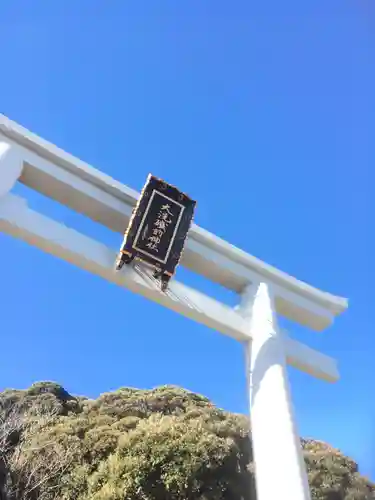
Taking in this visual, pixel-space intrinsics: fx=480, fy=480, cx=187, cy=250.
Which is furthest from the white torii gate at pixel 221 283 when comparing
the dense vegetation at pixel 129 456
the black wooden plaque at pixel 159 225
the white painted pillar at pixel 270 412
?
the dense vegetation at pixel 129 456

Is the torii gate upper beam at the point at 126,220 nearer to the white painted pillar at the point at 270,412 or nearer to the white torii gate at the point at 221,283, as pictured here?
the white torii gate at the point at 221,283

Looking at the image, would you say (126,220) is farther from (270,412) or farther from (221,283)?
(270,412)

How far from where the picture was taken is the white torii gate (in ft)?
10.8

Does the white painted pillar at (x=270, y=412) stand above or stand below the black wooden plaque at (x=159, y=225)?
below

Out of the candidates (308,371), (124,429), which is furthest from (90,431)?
(308,371)

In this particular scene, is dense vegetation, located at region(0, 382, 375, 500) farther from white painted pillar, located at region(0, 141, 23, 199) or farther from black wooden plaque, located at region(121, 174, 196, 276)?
white painted pillar, located at region(0, 141, 23, 199)

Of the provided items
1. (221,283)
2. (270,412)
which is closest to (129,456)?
(221,283)

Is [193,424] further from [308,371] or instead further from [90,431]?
[308,371]

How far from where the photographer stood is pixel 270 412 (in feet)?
11.1

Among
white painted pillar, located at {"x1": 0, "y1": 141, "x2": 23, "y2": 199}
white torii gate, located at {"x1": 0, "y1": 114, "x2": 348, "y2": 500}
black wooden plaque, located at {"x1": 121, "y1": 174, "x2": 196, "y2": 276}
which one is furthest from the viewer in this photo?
black wooden plaque, located at {"x1": 121, "y1": 174, "x2": 196, "y2": 276}

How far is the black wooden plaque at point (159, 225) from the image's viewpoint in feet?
12.2

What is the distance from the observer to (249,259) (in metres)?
4.35

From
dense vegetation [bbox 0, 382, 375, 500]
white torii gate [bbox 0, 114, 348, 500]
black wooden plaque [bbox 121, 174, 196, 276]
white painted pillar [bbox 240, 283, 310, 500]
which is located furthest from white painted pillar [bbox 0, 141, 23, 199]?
dense vegetation [bbox 0, 382, 375, 500]

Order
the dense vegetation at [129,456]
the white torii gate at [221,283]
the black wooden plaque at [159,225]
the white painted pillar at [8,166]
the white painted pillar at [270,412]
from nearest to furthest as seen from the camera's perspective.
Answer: the white painted pillar at [270,412] < the white torii gate at [221,283] < the white painted pillar at [8,166] < the black wooden plaque at [159,225] < the dense vegetation at [129,456]
